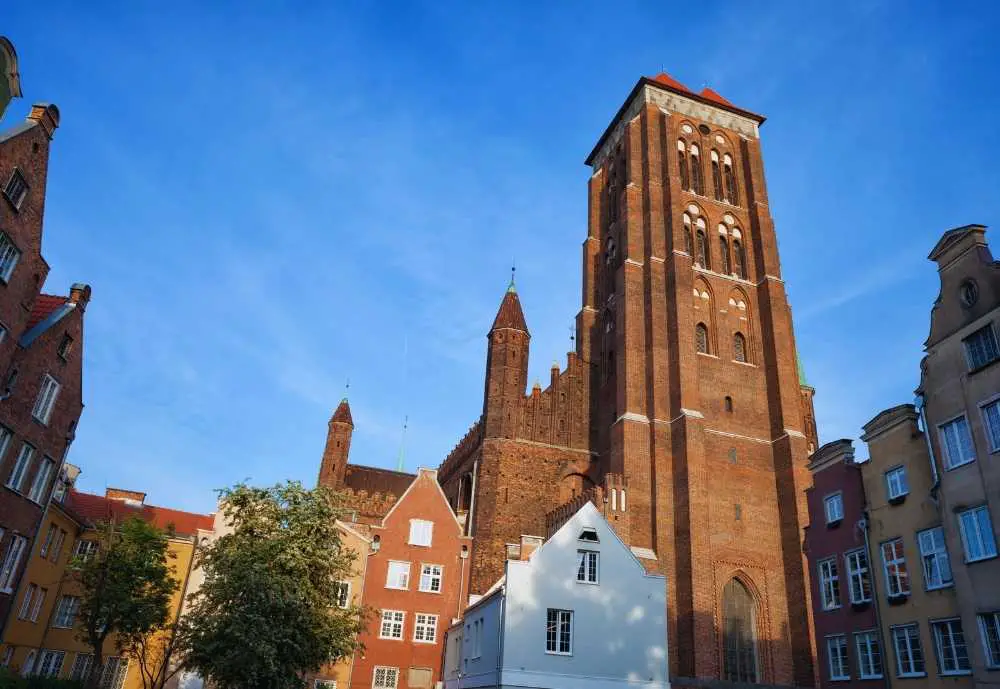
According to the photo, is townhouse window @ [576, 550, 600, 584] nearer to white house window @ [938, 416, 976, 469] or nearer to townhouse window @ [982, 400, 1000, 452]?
white house window @ [938, 416, 976, 469]

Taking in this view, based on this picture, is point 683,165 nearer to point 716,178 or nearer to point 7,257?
point 716,178

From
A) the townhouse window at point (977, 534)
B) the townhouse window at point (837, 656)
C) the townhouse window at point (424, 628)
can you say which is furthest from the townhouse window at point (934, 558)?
the townhouse window at point (424, 628)

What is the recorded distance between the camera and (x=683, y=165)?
4888cm

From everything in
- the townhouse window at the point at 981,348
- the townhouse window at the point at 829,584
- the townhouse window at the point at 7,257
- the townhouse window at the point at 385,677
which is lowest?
the townhouse window at the point at 385,677

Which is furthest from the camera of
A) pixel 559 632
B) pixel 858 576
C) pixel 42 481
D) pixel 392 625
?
pixel 392 625

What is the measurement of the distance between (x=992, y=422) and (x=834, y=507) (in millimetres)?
6741

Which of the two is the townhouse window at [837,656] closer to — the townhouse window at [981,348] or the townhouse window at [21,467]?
the townhouse window at [981,348]

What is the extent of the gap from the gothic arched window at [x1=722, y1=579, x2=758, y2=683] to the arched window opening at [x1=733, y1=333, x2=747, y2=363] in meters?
13.3

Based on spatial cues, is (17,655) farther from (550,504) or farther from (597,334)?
(597,334)

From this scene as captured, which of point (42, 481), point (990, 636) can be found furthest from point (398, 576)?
point (990, 636)

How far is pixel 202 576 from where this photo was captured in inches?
1293

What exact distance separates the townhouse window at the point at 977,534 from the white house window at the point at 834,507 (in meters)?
5.10

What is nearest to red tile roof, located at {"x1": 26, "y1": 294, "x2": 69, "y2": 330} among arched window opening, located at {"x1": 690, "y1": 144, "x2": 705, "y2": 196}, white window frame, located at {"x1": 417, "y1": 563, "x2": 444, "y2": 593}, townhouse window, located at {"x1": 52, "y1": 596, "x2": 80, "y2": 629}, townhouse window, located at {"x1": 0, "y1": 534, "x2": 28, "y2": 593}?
townhouse window, located at {"x1": 0, "y1": 534, "x2": 28, "y2": 593}

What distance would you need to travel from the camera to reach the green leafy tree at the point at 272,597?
2122cm
